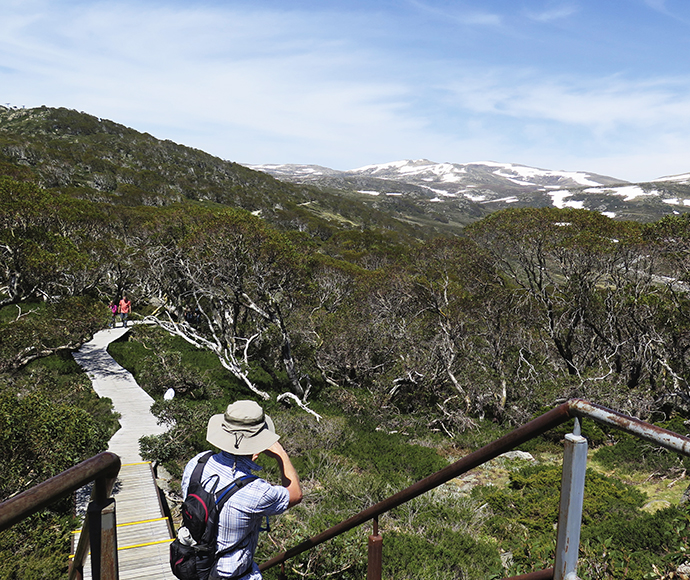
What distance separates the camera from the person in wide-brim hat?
9.22 ft

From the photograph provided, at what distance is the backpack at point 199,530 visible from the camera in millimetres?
2645

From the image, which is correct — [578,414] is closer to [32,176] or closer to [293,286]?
[293,286]

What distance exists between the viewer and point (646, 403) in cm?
1625

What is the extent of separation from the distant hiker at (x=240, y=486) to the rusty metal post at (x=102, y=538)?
1114 mm

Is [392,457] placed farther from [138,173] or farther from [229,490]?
[138,173]

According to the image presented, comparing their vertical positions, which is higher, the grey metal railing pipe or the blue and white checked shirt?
the grey metal railing pipe

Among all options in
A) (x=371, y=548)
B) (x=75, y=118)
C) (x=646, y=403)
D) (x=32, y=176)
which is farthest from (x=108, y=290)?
(x=75, y=118)

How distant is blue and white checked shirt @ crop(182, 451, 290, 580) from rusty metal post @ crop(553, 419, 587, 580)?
5.66 feet

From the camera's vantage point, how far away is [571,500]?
4.66ft

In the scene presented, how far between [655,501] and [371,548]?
10876 mm

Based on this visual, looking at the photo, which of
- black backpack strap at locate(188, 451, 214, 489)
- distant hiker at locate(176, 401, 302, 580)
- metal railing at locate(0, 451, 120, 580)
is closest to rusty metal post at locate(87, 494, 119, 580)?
metal railing at locate(0, 451, 120, 580)

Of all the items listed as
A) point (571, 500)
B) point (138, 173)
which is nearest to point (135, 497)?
point (571, 500)

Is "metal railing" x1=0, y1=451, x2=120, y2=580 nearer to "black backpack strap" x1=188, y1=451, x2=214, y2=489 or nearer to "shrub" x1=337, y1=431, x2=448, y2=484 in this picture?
"black backpack strap" x1=188, y1=451, x2=214, y2=489

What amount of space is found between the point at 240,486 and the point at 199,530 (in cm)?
32
